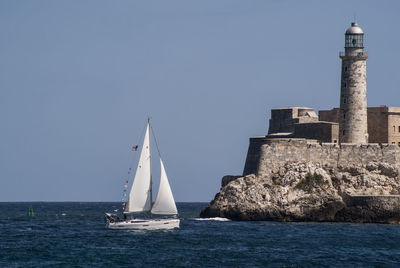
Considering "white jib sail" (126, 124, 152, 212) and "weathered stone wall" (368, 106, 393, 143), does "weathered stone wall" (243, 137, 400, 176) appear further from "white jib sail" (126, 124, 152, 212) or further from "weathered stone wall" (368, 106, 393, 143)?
"white jib sail" (126, 124, 152, 212)

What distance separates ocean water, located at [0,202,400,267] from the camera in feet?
115

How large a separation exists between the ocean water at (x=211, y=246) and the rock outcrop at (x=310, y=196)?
4.09ft

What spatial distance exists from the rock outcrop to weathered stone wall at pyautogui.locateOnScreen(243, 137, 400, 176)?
0.54m

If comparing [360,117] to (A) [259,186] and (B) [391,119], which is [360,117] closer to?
(B) [391,119]

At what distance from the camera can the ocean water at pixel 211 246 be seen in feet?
115

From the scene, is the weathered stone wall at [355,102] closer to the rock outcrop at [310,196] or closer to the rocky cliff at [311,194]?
the rocky cliff at [311,194]

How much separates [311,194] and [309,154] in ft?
12.4

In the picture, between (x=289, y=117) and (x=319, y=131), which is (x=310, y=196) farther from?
(x=289, y=117)

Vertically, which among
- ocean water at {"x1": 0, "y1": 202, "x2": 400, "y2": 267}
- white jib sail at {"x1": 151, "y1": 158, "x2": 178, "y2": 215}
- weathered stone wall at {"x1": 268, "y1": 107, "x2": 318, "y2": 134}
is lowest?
ocean water at {"x1": 0, "y1": 202, "x2": 400, "y2": 267}

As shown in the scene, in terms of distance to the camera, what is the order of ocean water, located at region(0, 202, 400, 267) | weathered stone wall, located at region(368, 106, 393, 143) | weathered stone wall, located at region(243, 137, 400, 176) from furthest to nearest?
weathered stone wall, located at region(368, 106, 393, 143) → weathered stone wall, located at region(243, 137, 400, 176) → ocean water, located at region(0, 202, 400, 267)

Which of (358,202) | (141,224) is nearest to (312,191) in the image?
(358,202)

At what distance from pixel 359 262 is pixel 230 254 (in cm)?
576

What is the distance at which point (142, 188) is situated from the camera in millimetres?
46375

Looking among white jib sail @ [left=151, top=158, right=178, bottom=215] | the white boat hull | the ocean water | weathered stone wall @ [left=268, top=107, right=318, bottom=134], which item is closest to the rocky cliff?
the ocean water
